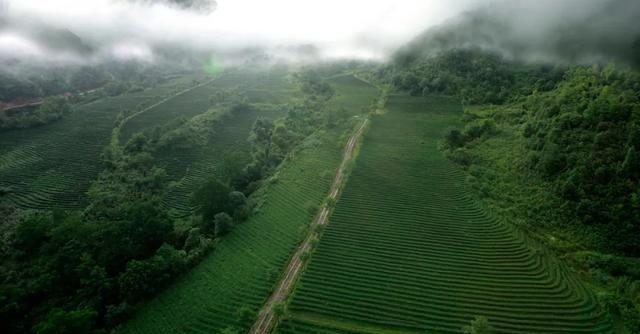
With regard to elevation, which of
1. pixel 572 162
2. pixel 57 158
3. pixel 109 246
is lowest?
pixel 57 158

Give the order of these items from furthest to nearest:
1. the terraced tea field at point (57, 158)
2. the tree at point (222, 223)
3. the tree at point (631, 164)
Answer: the terraced tea field at point (57, 158), the tree at point (222, 223), the tree at point (631, 164)

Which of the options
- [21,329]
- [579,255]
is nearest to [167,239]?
[21,329]

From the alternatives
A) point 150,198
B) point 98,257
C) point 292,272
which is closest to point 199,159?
point 150,198

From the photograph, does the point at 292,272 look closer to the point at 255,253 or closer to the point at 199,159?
the point at 255,253

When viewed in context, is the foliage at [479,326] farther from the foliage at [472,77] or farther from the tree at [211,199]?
the foliage at [472,77]

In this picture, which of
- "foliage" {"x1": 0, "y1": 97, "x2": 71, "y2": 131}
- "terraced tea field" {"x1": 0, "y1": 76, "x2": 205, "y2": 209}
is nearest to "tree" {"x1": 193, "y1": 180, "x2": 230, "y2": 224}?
"terraced tea field" {"x1": 0, "y1": 76, "x2": 205, "y2": 209}

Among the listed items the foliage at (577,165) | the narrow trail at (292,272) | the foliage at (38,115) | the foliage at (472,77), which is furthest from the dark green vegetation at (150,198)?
the foliage at (577,165)
